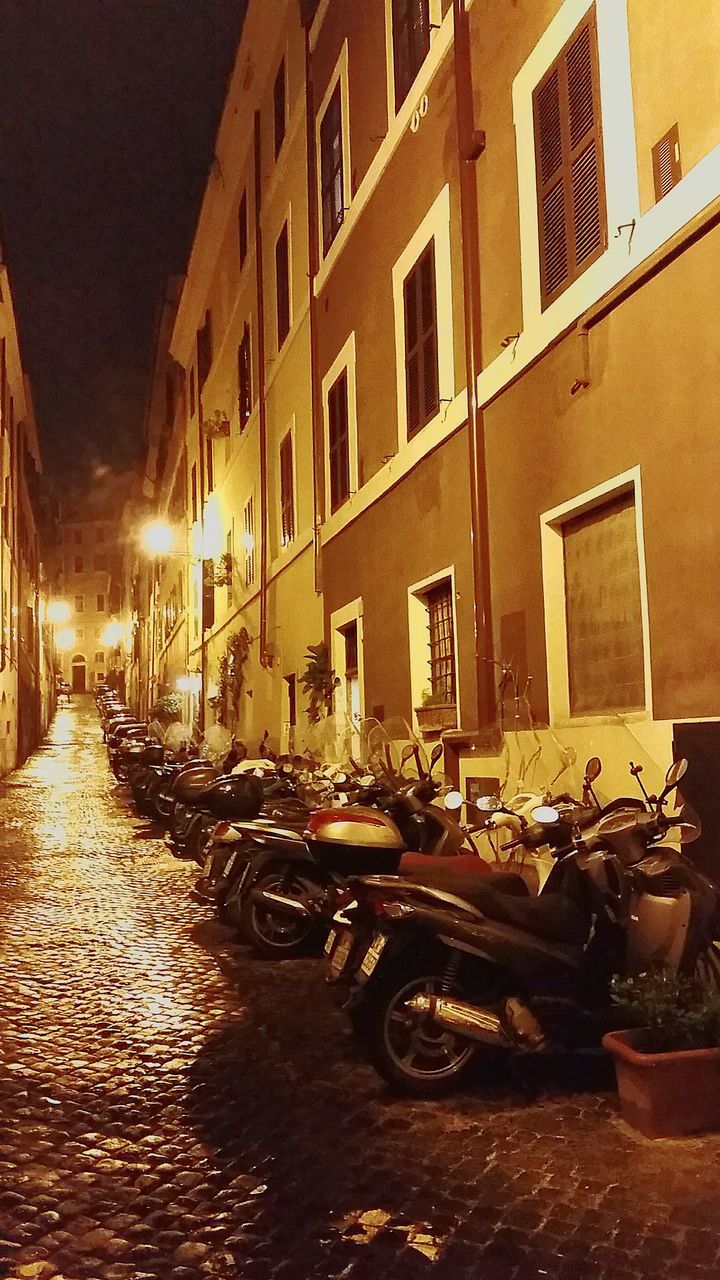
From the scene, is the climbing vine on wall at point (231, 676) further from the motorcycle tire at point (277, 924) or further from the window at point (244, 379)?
the motorcycle tire at point (277, 924)

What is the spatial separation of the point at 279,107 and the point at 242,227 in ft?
13.1

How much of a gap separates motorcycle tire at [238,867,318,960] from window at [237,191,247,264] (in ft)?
53.5

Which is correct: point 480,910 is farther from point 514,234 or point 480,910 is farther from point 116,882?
point 116,882

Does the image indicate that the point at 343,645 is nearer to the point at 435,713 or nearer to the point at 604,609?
the point at 435,713

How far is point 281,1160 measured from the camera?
4.06 m

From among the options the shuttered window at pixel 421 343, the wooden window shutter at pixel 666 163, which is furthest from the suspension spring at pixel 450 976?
the shuttered window at pixel 421 343

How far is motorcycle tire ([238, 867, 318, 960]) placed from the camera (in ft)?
24.9

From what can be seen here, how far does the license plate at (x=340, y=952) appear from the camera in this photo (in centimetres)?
495

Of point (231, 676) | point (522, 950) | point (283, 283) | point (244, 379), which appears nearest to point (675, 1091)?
point (522, 950)

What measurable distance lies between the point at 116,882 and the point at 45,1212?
24.9 feet

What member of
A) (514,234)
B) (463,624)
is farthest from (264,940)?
(514,234)

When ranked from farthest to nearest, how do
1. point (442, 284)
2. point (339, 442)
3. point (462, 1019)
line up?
point (339, 442)
point (442, 284)
point (462, 1019)

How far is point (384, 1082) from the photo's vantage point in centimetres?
491

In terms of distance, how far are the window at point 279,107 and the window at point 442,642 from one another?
10.4 meters
